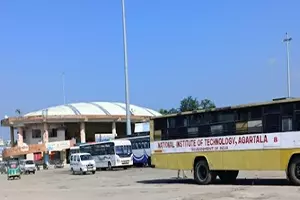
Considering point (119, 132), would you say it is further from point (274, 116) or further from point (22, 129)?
point (274, 116)

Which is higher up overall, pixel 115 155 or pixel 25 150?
pixel 115 155

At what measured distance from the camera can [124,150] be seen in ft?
177

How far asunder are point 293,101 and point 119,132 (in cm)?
8503

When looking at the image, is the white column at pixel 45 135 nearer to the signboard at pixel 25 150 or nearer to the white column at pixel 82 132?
the signboard at pixel 25 150

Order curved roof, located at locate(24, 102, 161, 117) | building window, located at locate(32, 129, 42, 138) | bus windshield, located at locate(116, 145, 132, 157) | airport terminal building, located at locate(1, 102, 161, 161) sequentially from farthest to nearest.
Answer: curved roof, located at locate(24, 102, 161, 117) < building window, located at locate(32, 129, 42, 138) < airport terminal building, located at locate(1, 102, 161, 161) < bus windshield, located at locate(116, 145, 132, 157)

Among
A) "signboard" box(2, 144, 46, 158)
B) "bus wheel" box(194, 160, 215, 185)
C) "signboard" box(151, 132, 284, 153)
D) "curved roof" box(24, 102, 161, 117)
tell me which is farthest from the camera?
"curved roof" box(24, 102, 161, 117)

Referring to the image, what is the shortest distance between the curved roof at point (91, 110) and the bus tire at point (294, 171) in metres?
75.0

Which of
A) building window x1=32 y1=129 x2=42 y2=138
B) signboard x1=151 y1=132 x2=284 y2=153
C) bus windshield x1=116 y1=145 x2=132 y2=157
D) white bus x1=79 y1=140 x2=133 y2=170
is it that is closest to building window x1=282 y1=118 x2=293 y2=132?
signboard x1=151 y1=132 x2=284 y2=153

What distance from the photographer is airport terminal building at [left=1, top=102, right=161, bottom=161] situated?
8331 cm

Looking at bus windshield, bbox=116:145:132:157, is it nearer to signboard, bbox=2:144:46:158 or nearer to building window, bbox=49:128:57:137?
signboard, bbox=2:144:46:158

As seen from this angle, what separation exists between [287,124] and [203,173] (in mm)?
5490

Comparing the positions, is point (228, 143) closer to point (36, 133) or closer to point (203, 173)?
point (203, 173)

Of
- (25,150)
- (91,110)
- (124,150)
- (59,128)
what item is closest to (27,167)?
(124,150)

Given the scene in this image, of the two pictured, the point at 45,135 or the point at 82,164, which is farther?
the point at 45,135
